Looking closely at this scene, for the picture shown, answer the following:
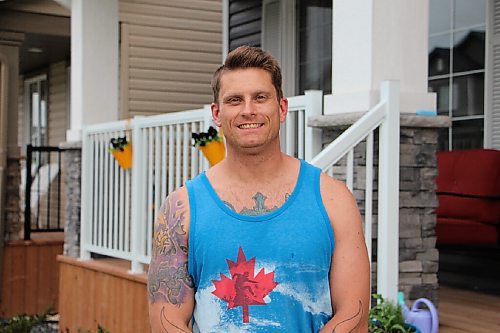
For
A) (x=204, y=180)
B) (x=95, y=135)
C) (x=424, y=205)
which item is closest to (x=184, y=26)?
(x=95, y=135)

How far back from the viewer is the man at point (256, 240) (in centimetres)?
197

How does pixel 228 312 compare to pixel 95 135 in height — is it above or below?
below

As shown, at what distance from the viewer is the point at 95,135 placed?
22.6 ft

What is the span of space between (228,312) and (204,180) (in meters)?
0.34

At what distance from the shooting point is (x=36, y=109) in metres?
Result: 14.3

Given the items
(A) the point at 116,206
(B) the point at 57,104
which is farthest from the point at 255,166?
(B) the point at 57,104

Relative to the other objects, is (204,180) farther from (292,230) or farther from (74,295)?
(74,295)

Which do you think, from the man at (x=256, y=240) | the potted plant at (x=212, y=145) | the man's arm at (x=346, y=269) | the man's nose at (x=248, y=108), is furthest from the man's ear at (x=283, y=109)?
the potted plant at (x=212, y=145)

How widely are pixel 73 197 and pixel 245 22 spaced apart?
324 cm

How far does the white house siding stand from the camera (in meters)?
9.33

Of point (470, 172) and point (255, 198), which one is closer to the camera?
point (255, 198)

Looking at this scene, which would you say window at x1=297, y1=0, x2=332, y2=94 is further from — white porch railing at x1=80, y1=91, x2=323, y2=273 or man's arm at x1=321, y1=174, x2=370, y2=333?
man's arm at x1=321, y1=174, x2=370, y2=333

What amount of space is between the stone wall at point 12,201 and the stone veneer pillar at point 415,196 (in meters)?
5.99

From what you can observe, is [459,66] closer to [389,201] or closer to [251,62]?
→ [389,201]
